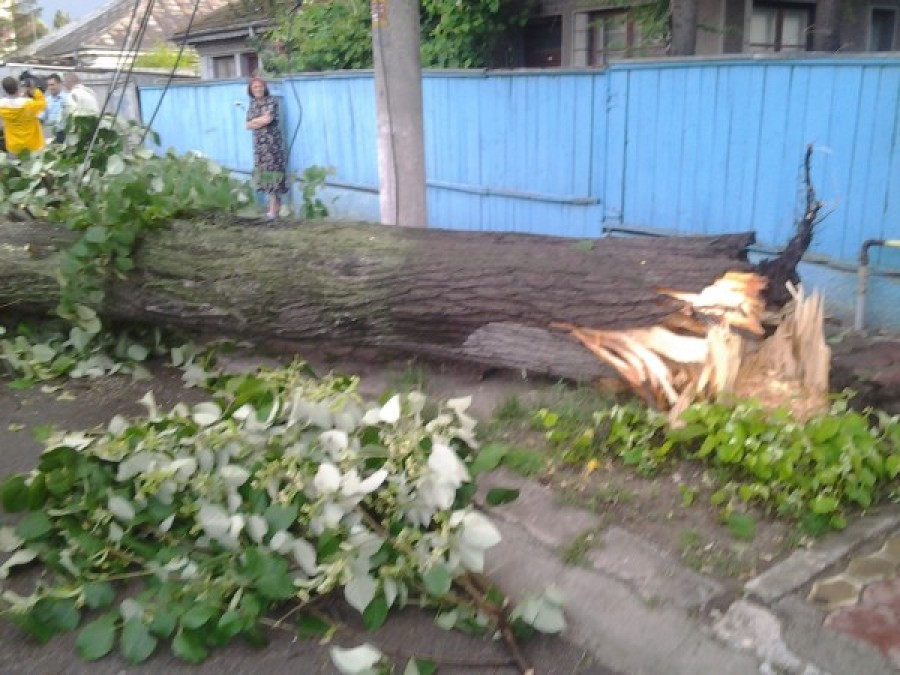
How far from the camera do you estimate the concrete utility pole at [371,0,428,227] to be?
5.70 meters

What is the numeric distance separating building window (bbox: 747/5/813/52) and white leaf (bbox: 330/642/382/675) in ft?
30.7

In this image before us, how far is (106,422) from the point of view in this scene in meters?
4.24

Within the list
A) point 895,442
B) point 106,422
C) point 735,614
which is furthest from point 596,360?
point 106,422

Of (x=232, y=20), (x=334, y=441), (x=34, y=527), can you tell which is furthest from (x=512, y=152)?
(x=232, y=20)

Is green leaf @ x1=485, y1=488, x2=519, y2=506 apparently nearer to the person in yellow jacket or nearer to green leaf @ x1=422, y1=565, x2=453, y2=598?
green leaf @ x1=422, y1=565, x2=453, y2=598

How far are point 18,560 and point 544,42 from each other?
34.6 feet

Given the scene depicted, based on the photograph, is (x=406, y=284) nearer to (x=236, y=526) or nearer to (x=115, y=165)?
(x=236, y=526)

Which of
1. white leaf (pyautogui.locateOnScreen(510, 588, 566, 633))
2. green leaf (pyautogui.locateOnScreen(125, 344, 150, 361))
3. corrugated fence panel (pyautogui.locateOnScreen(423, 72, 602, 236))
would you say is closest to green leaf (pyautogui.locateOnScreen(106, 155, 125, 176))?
green leaf (pyautogui.locateOnScreen(125, 344, 150, 361))

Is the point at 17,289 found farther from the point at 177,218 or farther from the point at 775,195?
the point at 775,195

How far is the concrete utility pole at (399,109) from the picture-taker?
224 inches

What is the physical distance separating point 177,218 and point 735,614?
3508mm

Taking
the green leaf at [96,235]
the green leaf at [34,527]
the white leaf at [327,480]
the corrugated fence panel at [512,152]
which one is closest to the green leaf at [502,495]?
the white leaf at [327,480]

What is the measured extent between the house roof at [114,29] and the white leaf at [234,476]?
22.8 metres

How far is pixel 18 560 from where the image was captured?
2.89m
